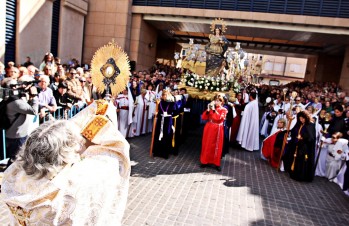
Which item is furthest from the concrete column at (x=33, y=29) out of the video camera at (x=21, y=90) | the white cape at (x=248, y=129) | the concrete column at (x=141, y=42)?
the white cape at (x=248, y=129)

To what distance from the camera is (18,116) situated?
4.97 m

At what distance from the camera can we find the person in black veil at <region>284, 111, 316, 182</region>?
6797 mm

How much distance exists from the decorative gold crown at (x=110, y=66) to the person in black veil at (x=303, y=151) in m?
4.70

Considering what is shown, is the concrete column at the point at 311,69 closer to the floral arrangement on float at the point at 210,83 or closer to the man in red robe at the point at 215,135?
the floral arrangement on float at the point at 210,83

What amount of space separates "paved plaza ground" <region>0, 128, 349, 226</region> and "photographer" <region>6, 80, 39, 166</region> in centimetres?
122

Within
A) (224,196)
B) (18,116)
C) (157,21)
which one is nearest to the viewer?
(18,116)

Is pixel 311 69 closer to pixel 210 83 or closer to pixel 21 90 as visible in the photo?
pixel 210 83

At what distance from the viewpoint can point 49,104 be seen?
20.4 feet

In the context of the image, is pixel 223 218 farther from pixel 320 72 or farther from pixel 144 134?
pixel 320 72

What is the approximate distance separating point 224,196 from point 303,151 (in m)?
2.68

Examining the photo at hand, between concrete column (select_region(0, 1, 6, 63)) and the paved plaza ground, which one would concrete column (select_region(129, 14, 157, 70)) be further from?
the paved plaza ground

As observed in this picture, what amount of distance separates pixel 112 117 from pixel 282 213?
3708 millimetres

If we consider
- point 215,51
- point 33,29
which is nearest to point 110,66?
point 215,51

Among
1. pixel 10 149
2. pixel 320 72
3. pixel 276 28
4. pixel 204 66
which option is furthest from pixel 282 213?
pixel 320 72
